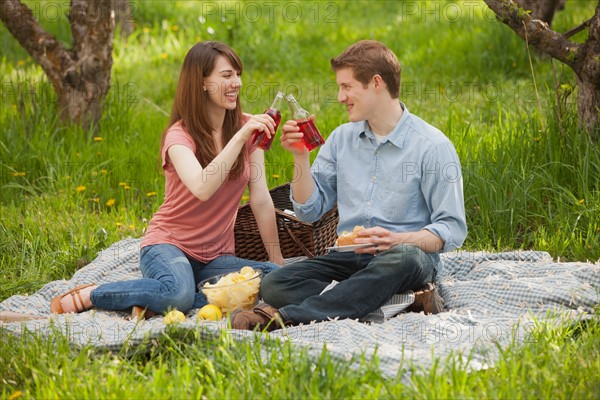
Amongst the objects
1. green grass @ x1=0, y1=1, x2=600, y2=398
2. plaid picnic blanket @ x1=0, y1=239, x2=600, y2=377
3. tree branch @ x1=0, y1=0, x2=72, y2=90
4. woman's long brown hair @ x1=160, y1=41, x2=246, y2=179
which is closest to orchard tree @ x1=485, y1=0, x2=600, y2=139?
green grass @ x1=0, y1=1, x2=600, y2=398

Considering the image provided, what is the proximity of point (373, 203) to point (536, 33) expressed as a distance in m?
1.61

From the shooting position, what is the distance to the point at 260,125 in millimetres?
3824

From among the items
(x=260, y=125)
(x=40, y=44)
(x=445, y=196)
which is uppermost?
(x=260, y=125)

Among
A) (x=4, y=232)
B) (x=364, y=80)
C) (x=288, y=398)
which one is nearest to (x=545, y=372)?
(x=288, y=398)

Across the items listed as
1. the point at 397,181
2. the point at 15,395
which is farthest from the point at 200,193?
the point at 15,395

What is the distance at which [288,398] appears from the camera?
2.74 metres

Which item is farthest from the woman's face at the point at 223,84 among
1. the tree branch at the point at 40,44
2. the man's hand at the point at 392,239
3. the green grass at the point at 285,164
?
the tree branch at the point at 40,44

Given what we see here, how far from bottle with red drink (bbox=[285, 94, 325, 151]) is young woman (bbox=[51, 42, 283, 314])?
0.45 feet

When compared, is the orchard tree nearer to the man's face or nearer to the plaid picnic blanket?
the plaid picnic blanket

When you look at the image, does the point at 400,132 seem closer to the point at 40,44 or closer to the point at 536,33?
the point at 536,33

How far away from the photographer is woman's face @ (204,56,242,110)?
13.5ft

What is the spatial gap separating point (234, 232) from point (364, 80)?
1.20 metres

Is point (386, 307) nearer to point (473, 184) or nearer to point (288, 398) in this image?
point (288, 398)

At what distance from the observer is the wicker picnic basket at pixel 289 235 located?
4395mm
